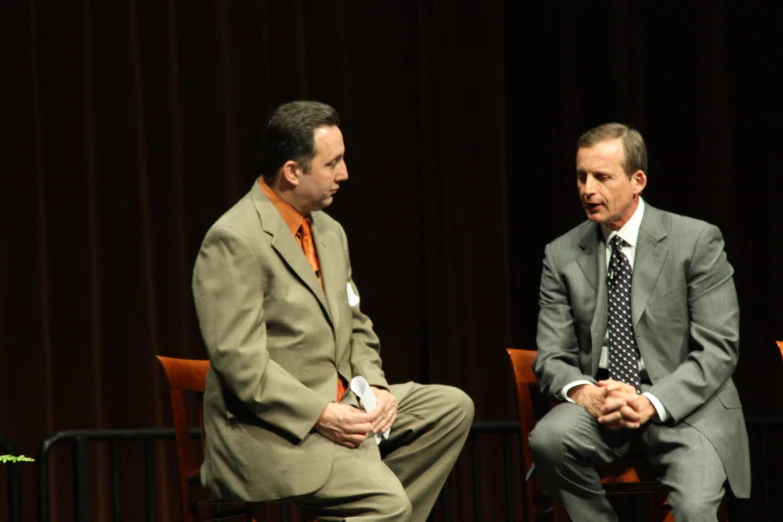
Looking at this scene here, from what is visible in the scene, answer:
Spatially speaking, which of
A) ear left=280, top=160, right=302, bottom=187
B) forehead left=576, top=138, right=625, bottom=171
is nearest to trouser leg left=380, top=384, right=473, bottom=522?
ear left=280, top=160, right=302, bottom=187

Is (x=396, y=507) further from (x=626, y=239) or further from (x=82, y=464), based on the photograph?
(x=82, y=464)

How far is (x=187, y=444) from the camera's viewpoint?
3.35 m

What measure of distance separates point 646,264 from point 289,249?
1078 mm

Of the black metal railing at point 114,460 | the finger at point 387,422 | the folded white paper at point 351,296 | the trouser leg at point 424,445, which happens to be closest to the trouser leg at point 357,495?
the finger at point 387,422

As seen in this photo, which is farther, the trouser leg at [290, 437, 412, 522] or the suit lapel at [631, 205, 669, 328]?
the suit lapel at [631, 205, 669, 328]

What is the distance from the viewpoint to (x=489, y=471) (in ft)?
16.7

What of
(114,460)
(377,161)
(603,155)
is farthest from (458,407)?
(377,161)

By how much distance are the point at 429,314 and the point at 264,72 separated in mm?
1304

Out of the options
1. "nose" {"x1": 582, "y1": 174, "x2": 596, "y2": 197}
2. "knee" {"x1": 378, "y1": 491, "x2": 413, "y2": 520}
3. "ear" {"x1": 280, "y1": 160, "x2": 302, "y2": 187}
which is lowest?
"knee" {"x1": 378, "y1": 491, "x2": 413, "y2": 520}

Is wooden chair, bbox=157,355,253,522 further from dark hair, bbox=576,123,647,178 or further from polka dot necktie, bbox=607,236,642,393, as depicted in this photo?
dark hair, bbox=576,123,647,178

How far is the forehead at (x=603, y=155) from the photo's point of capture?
332cm

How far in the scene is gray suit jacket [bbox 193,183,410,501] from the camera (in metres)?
2.82

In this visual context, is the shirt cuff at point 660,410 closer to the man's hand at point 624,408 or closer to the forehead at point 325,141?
the man's hand at point 624,408

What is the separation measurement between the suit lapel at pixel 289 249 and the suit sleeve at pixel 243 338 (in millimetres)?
87
